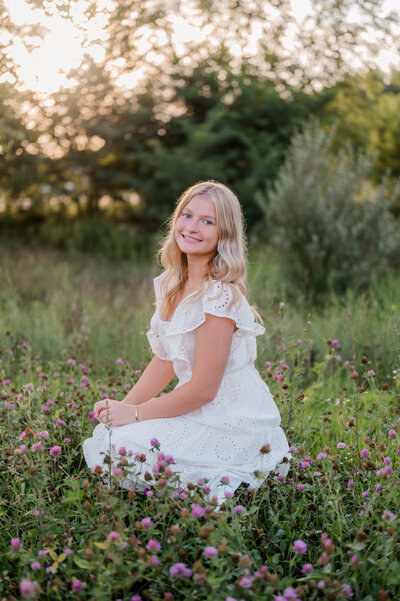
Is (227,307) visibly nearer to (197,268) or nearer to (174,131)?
(197,268)

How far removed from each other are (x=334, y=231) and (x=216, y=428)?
455cm

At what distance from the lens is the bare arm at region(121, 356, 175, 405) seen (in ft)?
9.52

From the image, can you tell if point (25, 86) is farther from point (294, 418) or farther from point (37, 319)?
point (294, 418)

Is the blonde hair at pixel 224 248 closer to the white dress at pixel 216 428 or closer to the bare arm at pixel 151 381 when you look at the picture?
the white dress at pixel 216 428

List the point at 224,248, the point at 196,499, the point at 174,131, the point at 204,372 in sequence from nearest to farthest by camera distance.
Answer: the point at 196,499 → the point at 204,372 → the point at 224,248 → the point at 174,131

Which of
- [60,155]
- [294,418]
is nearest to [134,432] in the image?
[294,418]

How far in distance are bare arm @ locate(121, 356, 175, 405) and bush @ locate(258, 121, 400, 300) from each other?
3.72 metres

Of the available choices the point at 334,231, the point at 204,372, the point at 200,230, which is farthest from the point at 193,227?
the point at 334,231

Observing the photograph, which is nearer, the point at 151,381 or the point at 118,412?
the point at 118,412

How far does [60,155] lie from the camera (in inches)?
428

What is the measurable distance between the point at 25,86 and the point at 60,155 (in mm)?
7495

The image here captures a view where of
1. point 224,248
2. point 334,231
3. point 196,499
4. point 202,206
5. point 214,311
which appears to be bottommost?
point 196,499

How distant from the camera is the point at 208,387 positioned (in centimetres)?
247

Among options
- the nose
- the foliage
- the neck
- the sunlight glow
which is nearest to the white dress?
the neck
